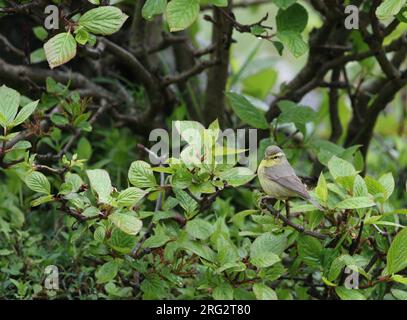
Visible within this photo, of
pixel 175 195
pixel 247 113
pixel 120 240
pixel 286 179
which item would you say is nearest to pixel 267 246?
pixel 286 179

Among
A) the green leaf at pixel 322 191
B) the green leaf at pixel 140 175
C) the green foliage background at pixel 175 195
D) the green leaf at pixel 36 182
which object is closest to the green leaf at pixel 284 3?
the green foliage background at pixel 175 195

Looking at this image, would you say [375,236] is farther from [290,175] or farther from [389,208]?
[290,175]

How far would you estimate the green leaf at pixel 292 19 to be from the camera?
2.46 m

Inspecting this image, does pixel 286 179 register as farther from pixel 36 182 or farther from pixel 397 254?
pixel 36 182

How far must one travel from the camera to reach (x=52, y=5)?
89.1 inches

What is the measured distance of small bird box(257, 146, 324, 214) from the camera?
2.14 m

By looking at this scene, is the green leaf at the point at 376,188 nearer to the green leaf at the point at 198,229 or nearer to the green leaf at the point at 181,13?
the green leaf at the point at 198,229

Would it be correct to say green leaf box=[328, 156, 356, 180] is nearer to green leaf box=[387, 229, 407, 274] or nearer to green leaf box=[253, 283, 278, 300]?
green leaf box=[387, 229, 407, 274]

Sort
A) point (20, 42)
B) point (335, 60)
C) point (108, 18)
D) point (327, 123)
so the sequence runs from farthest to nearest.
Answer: point (327, 123)
point (20, 42)
point (335, 60)
point (108, 18)

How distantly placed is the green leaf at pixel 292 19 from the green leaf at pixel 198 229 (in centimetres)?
71

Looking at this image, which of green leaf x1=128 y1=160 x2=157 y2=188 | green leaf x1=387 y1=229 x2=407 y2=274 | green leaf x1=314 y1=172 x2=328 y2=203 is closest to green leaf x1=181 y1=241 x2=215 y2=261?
green leaf x1=128 y1=160 x2=157 y2=188

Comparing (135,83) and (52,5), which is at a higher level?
(52,5)
